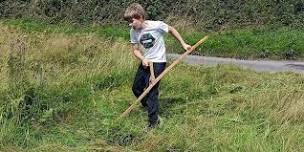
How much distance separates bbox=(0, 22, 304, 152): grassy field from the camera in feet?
16.5

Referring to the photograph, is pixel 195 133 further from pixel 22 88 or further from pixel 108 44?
pixel 108 44

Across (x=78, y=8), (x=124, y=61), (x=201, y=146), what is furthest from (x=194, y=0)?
(x=201, y=146)

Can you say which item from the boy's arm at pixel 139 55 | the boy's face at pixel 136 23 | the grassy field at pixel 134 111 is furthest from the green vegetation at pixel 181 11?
the boy's face at pixel 136 23

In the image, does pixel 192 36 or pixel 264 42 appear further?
pixel 192 36

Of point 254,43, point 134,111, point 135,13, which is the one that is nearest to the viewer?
point 135,13

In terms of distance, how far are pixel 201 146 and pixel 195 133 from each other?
0.27m

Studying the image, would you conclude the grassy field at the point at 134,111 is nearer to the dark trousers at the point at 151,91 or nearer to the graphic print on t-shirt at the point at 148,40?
the dark trousers at the point at 151,91

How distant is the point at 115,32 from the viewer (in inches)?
896

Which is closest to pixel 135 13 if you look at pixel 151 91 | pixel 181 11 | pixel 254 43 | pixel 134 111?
pixel 151 91

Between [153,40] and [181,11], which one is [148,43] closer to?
[153,40]

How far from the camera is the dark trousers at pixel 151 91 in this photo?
6.05 meters

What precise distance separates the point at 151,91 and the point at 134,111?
0.51 metres

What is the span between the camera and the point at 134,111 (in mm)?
6574

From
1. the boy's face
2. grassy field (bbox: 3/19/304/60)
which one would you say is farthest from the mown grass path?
the boy's face
